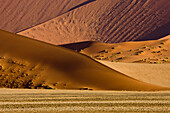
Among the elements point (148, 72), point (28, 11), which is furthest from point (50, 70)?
point (28, 11)

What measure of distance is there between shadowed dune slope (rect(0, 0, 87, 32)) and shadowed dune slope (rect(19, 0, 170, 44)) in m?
11.1

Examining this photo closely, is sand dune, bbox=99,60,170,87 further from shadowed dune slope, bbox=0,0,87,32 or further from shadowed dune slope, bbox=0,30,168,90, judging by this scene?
shadowed dune slope, bbox=0,0,87,32

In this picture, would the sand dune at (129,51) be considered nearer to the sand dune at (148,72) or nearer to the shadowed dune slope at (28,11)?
the sand dune at (148,72)

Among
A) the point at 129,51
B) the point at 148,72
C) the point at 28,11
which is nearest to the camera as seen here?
the point at 148,72

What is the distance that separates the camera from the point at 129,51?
4306cm

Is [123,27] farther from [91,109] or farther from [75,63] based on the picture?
[91,109]

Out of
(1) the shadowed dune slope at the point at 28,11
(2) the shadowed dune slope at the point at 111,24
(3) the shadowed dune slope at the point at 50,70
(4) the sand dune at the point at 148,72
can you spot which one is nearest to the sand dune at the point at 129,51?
(4) the sand dune at the point at 148,72

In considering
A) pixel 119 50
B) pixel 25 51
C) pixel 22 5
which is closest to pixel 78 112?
pixel 25 51

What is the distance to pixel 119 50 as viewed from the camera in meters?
44.2

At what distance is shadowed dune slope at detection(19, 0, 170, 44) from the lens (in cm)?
7350

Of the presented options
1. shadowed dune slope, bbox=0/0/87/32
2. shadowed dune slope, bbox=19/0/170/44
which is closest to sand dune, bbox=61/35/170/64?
shadowed dune slope, bbox=19/0/170/44

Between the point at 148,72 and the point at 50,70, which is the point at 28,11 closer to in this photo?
the point at 148,72

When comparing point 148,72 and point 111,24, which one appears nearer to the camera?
point 148,72

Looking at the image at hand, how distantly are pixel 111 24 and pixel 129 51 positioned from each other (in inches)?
1434
